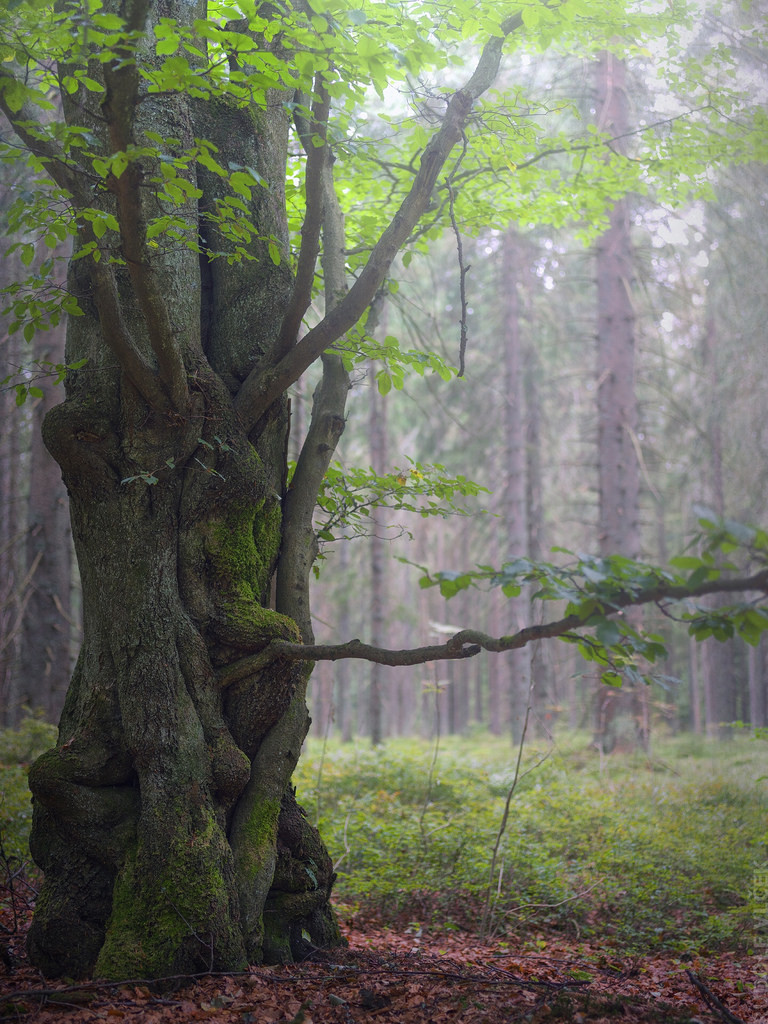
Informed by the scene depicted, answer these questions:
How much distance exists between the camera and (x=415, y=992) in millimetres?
3281

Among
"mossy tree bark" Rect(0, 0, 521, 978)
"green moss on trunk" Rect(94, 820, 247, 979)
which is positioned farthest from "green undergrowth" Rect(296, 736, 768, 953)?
"green moss on trunk" Rect(94, 820, 247, 979)

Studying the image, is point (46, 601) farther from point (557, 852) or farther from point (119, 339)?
point (119, 339)

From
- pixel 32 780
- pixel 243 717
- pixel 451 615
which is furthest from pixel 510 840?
pixel 451 615

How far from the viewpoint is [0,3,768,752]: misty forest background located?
9289 millimetres

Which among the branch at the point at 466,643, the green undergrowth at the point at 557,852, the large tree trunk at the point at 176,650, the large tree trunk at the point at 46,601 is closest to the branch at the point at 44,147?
the large tree trunk at the point at 176,650

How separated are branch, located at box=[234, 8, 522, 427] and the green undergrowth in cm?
359

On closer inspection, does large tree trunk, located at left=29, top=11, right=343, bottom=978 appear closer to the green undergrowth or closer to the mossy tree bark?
the mossy tree bark

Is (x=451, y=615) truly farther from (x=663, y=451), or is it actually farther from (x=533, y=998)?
(x=533, y=998)

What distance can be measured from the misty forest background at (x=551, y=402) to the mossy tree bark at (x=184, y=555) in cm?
63

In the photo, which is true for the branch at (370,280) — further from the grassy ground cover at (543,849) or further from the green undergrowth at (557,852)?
the green undergrowth at (557,852)

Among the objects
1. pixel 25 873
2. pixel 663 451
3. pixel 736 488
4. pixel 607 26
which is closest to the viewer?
pixel 607 26

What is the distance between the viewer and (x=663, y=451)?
19.1m

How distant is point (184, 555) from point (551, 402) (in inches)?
718

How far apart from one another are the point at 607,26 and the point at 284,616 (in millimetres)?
4202
